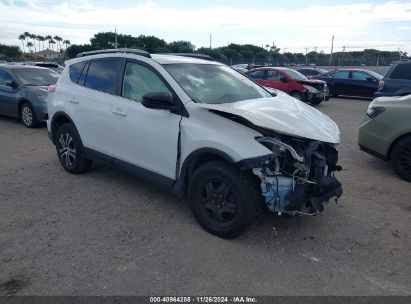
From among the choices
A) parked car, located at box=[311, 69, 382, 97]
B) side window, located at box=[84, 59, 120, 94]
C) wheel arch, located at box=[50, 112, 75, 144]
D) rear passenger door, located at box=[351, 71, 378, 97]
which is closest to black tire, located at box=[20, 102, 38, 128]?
wheel arch, located at box=[50, 112, 75, 144]

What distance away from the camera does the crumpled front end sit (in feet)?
11.1

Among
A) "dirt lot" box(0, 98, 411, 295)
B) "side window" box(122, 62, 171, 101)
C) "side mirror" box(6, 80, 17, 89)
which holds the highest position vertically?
"side window" box(122, 62, 171, 101)

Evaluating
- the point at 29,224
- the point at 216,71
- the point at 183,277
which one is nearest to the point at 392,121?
the point at 216,71

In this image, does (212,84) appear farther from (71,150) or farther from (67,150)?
(67,150)

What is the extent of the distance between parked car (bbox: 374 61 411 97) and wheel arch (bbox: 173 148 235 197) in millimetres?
9587

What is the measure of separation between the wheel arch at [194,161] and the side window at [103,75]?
155cm

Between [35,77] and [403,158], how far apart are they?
9034 millimetres

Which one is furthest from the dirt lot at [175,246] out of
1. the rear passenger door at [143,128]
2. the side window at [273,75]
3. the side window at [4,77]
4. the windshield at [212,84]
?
the side window at [273,75]

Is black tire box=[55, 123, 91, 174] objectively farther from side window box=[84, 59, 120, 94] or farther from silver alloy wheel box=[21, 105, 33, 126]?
silver alloy wheel box=[21, 105, 33, 126]

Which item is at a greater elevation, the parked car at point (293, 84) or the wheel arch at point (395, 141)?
the parked car at point (293, 84)

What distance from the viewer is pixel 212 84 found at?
4.34m

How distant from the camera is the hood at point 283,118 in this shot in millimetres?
3412

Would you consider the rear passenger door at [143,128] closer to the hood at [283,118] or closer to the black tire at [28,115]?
the hood at [283,118]

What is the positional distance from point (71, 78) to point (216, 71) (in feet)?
7.38
